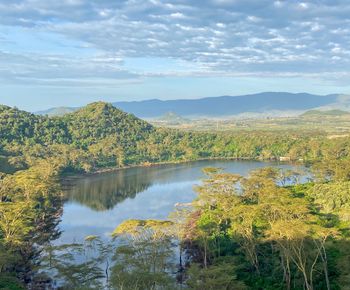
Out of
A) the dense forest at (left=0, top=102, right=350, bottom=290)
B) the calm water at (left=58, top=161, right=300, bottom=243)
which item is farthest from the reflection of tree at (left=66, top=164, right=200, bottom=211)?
the dense forest at (left=0, top=102, right=350, bottom=290)

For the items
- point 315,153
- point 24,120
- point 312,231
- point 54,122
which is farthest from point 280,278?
point 54,122

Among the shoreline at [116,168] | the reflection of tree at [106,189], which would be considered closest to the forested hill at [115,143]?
the shoreline at [116,168]

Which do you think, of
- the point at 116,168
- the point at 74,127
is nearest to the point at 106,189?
the point at 116,168

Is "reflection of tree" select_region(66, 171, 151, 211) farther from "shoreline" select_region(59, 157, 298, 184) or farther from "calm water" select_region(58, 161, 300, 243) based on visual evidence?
"shoreline" select_region(59, 157, 298, 184)

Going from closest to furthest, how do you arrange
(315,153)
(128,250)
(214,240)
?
(128,250)
(214,240)
(315,153)

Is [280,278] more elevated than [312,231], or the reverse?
[312,231]

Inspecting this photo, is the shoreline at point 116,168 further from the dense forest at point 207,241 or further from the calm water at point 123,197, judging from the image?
the dense forest at point 207,241

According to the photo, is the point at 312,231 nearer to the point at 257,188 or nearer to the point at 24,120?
the point at 257,188

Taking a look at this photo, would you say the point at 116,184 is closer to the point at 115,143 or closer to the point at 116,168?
the point at 116,168
